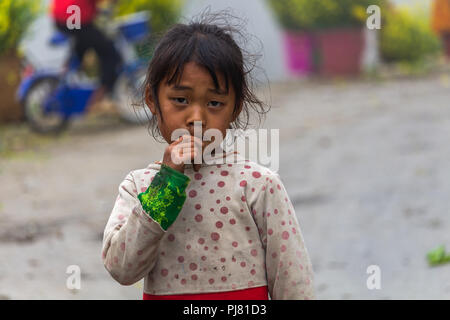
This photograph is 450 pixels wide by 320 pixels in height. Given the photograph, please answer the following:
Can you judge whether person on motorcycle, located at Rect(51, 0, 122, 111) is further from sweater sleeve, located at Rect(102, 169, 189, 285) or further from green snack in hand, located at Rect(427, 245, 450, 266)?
sweater sleeve, located at Rect(102, 169, 189, 285)

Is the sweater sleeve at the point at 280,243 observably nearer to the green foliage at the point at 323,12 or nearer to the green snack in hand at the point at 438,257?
the green snack in hand at the point at 438,257

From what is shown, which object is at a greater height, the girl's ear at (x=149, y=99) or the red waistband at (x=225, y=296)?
the girl's ear at (x=149, y=99)

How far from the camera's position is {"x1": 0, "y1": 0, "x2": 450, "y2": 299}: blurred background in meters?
4.53

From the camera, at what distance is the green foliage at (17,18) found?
775 cm

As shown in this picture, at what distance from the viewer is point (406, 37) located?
1221 cm

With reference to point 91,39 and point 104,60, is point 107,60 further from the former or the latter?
point 91,39

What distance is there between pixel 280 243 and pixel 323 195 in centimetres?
416

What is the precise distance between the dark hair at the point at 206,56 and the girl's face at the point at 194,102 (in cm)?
2

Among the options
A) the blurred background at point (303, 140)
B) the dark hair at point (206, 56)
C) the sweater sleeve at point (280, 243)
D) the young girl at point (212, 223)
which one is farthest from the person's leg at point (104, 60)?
the sweater sleeve at point (280, 243)

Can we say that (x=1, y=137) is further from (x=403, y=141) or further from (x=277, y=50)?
(x=277, y=50)

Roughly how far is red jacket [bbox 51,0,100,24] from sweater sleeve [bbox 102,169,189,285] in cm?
643

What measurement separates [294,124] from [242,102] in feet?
21.2
